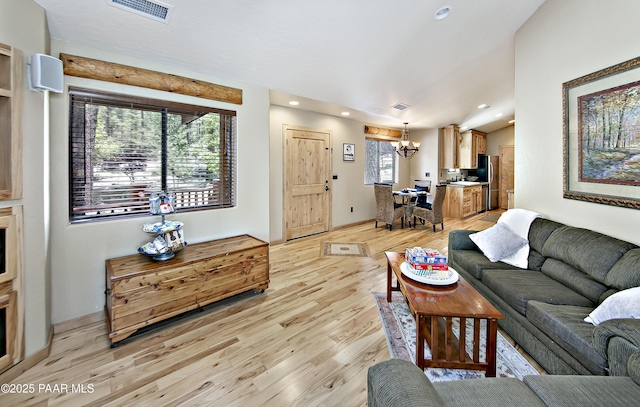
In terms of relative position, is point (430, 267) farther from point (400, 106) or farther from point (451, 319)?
point (400, 106)

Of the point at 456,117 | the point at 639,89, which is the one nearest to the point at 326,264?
the point at 639,89

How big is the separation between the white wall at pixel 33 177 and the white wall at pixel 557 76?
398 centimetres

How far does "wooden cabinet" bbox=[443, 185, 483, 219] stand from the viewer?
6.95 m

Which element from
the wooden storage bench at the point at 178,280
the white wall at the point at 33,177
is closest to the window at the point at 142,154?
the white wall at the point at 33,177

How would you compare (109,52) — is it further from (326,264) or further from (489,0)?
(489,0)

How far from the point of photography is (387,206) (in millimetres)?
5652

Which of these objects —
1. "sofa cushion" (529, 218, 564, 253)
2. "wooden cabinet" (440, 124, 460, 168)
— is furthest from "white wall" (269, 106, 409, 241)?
"sofa cushion" (529, 218, 564, 253)

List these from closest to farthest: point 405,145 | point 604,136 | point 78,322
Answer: point 604,136, point 78,322, point 405,145

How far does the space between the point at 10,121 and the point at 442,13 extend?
11.2 feet

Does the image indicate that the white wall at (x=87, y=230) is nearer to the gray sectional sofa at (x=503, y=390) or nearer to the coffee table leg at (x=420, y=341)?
the coffee table leg at (x=420, y=341)

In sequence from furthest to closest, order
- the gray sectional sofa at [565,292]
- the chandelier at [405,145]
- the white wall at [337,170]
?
the chandelier at [405,145] → the white wall at [337,170] → the gray sectional sofa at [565,292]

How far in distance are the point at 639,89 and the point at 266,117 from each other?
124 inches

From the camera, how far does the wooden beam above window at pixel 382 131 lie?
6.20 meters

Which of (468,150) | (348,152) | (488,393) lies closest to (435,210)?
(348,152)
